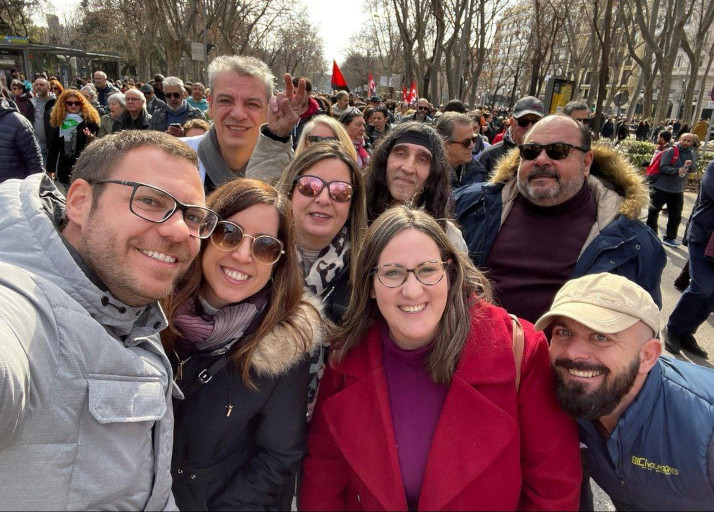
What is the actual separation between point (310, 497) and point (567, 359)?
1.17 m

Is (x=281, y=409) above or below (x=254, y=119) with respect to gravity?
below

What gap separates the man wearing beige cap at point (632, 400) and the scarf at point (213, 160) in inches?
94.9

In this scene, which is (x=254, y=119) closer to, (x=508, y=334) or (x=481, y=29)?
(x=508, y=334)

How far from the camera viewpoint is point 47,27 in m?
52.0

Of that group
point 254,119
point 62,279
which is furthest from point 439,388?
point 254,119

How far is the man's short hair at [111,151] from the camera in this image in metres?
1.47

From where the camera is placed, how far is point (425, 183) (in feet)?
10.2

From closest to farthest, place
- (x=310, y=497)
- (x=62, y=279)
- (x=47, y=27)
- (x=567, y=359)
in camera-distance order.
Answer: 1. (x=62, y=279)
2. (x=567, y=359)
3. (x=310, y=497)
4. (x=47, y=27)

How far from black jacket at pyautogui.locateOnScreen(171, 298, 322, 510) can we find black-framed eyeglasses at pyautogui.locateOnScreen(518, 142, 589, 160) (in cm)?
186

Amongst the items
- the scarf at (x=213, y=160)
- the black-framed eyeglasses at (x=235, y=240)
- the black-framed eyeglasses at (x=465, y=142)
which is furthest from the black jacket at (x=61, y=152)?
the black-framed eyeglasses at (x=235, y=240)

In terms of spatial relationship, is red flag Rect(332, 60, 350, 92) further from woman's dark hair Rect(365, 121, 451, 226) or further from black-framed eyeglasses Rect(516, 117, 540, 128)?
woman's dark hair Rect(365, 121, 451, 226)

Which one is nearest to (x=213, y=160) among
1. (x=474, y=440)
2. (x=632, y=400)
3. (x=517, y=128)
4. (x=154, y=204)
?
(x=154, y=204)

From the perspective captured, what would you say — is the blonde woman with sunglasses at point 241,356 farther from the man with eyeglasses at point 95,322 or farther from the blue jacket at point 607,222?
the blue jacket at point 607,222

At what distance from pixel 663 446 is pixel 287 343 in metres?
1.46
